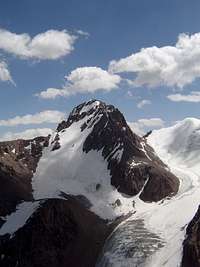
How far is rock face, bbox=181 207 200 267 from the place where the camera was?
118250 millimetres

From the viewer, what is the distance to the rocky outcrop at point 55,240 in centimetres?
13638

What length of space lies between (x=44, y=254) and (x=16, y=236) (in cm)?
947

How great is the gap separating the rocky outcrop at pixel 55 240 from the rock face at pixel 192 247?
25.8 meters

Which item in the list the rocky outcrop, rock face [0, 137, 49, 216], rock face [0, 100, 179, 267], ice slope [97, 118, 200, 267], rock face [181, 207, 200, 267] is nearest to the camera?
rock face [181, 207, 200, 267]

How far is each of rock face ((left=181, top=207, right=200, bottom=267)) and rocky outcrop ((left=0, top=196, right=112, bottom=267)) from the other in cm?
2575

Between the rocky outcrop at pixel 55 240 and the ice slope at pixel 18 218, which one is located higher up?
the ice slope at pixel 18 218

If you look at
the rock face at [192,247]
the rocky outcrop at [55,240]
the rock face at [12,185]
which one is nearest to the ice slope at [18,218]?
the rocky outcrop at [55,240]

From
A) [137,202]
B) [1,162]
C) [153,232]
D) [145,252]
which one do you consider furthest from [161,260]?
[1,162]

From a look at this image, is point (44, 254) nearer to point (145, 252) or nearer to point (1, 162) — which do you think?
point (145, 252)

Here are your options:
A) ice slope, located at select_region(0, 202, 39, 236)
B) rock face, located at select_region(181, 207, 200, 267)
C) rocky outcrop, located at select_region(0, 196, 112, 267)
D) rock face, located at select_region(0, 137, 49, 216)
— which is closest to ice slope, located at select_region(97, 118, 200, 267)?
rock face, located at select_region(181, 207, 200, 267)

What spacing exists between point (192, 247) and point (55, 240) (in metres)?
40.9

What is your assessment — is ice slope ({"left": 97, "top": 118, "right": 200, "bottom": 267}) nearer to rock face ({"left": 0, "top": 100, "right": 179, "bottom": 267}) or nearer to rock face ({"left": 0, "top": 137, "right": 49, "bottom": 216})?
rock face ({"left": 0, "top": 100, "right": 179, "bottom": 267})

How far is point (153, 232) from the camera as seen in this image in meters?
147

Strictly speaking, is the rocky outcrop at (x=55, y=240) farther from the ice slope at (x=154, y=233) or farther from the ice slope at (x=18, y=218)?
the ice slope at (x=154, y=233)
